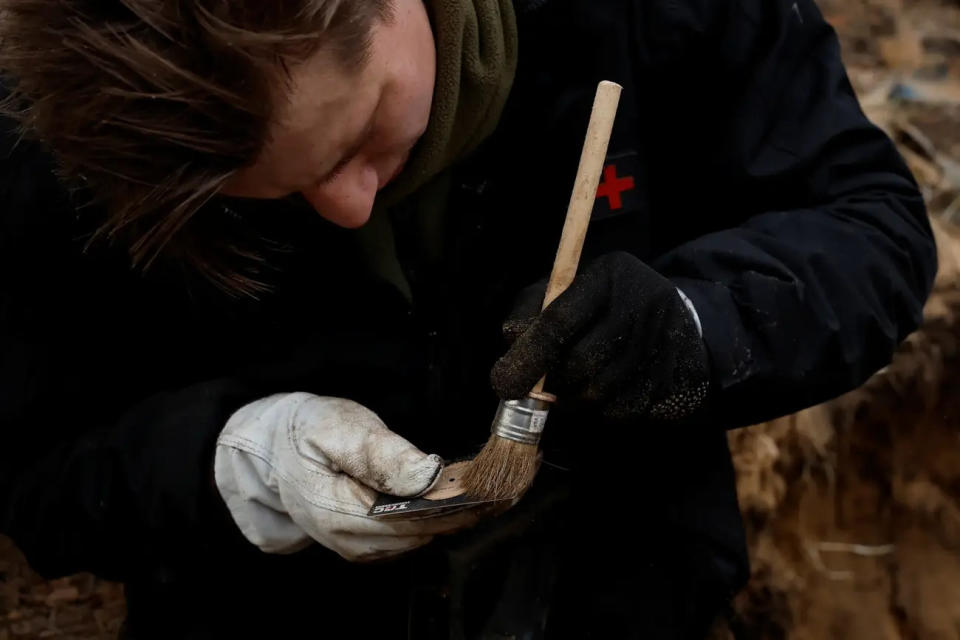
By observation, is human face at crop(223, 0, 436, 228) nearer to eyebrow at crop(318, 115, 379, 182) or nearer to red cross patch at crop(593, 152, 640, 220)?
eyebrow at crop(318, 115, 379, 182)

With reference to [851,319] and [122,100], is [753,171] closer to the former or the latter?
[851,319]

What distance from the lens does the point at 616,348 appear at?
941 millimetres

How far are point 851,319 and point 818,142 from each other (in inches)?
8.9

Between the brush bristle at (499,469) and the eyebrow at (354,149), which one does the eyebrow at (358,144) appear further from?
the brush bristle at (499,469)

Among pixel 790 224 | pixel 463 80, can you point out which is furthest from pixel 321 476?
pixel 790 224

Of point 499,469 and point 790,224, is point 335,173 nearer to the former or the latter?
point 499,469

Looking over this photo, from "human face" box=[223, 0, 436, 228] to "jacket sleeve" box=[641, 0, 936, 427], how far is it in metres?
0.34

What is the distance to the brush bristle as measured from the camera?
3.22ft

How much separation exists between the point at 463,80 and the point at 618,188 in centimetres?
25

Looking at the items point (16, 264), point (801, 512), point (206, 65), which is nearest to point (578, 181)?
point (206, 65)

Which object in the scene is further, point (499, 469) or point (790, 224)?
point (790, 224)

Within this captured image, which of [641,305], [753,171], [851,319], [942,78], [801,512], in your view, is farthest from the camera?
[942,78]

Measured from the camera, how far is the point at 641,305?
0.94 metres

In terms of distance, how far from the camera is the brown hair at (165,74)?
81 centimetres
